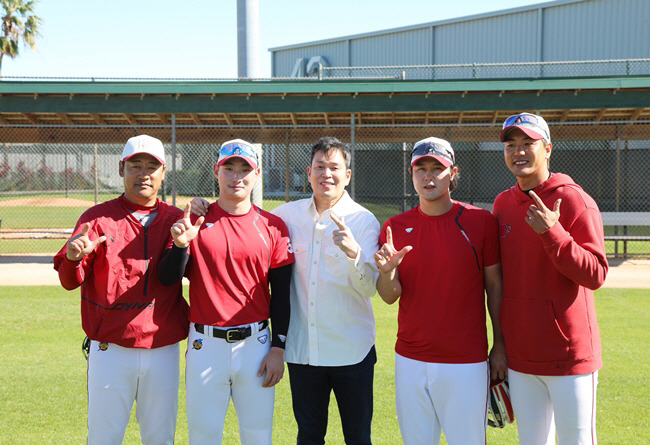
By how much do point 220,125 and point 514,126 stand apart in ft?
41.1

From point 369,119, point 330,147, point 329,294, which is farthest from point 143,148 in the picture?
point 369,119

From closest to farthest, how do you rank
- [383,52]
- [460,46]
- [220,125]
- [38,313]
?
1. [38,313]
2. [220,125]
3. [460,46]
4. [383,52]

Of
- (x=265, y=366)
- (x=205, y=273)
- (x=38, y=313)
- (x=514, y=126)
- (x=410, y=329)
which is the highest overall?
(x=514, y=126)

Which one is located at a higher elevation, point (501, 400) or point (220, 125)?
point (220, 125)

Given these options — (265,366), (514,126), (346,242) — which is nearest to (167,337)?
(265,366)

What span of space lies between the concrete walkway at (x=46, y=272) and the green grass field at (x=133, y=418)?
246 cm

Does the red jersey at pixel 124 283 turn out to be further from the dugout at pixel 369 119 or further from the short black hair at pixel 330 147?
the dugout at pixel 369 119

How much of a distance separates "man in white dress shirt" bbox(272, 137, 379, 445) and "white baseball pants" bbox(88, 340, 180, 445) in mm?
722

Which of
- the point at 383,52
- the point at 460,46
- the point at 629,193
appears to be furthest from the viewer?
the point at 383,52

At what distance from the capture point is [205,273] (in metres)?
3.24

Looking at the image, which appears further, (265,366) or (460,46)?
(460,46)

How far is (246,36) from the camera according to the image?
18.1 m

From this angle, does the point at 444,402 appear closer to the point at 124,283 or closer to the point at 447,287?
the point at 447,287

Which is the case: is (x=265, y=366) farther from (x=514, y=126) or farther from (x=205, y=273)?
(x=514, y=126)
